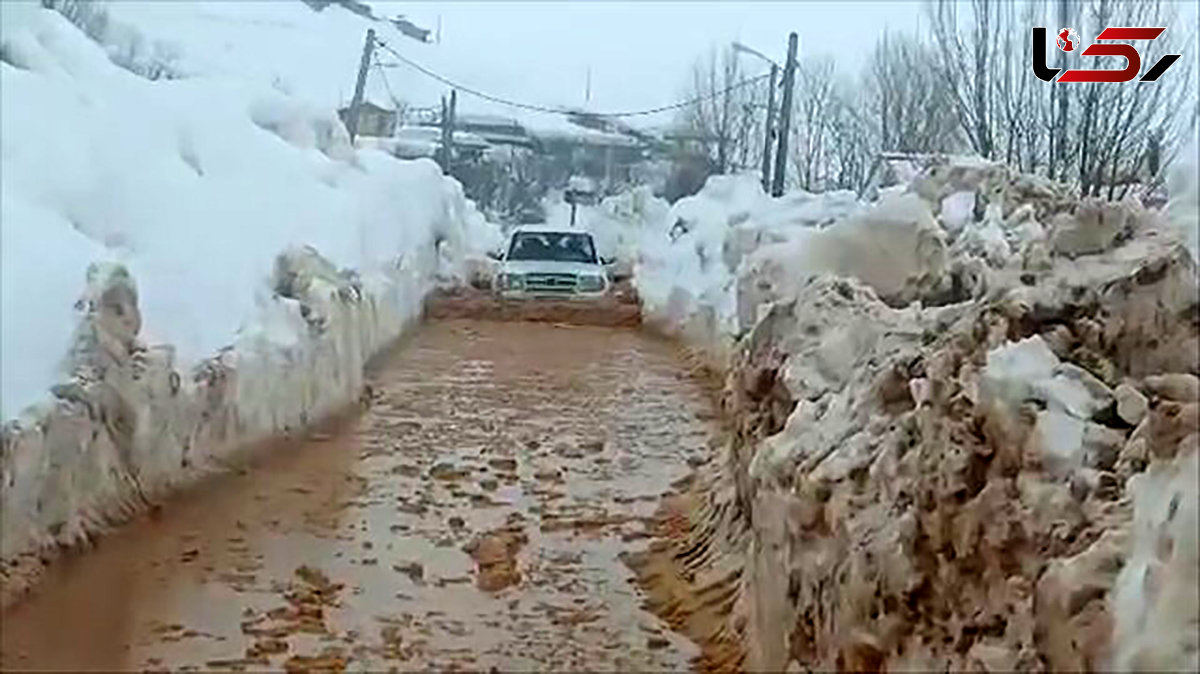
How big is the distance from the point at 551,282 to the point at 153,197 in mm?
11214

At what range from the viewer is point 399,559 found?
7270 millimetres

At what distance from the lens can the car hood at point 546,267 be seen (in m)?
21.9

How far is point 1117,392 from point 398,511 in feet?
15.2

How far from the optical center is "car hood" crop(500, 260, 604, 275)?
21875 millimetres

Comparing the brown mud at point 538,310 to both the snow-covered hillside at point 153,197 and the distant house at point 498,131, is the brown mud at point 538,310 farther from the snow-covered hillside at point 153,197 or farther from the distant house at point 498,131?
the distant house at point 498,131

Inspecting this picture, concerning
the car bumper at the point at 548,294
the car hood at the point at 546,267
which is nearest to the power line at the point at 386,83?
the car hood at the point at 546,267

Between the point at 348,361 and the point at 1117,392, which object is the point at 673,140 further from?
the point at 1117,392

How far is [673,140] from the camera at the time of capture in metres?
47.0

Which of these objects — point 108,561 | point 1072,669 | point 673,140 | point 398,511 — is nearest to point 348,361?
point 398,511

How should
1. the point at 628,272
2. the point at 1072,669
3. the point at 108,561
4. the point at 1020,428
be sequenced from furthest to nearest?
1. the point at 628,272
2. the point at 108,561
3. the point at 1020,428
4. the point at 1072,669

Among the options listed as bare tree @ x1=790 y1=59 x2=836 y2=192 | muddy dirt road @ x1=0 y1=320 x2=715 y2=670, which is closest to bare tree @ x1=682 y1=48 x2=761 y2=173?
bare tree @ x1=790 y1=59 x2=836 y2=192

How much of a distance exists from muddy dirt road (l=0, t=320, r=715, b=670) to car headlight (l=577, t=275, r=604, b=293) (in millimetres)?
9555

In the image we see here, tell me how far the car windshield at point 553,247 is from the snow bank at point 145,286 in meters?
6.25

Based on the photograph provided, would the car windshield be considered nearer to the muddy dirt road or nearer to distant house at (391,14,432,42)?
the muddy dirt road
